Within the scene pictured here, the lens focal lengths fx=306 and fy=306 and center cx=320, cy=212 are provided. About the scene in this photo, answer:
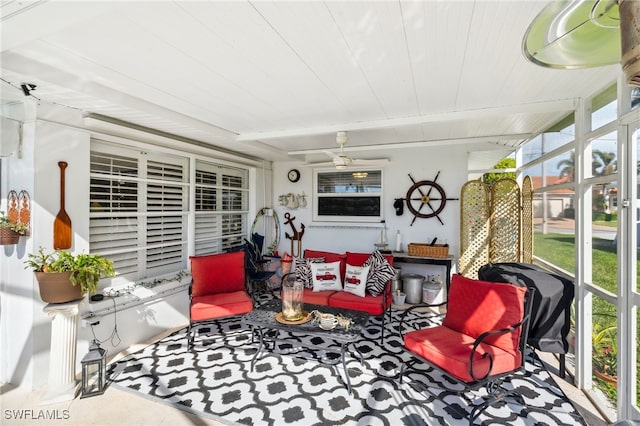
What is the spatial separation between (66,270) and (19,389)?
1.24m

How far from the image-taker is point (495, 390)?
8.43ft

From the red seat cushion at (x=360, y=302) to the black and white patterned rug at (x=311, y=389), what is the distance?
369mm

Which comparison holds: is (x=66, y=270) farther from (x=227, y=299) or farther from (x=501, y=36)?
(x=501, y=36)

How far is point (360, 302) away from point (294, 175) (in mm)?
3242

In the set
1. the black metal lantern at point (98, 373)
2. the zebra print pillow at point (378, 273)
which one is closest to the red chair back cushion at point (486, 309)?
the zebra print pillow at point (378, 273)

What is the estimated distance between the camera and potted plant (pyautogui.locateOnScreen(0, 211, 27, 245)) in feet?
8.43

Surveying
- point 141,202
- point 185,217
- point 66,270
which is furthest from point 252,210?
point 66,270

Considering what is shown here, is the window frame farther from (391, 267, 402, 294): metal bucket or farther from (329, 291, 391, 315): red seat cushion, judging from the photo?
(329, 291, 391, 315): red seat cushion

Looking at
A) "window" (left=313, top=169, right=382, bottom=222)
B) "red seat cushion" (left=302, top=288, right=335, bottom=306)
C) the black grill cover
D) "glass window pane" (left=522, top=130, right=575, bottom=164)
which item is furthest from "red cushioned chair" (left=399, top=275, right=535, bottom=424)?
"window" (left=313, top=169, right=382, bottom=222)

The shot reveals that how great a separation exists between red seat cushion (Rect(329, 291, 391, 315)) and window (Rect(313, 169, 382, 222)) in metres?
2.14

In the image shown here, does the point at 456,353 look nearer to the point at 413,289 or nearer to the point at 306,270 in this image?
the point at 306,270

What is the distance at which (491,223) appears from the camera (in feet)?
15.8

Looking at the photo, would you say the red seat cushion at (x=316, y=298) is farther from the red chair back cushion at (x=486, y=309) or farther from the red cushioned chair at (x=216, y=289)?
the red chair back cushion at (x=486, y=309)

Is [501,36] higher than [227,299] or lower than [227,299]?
higher
